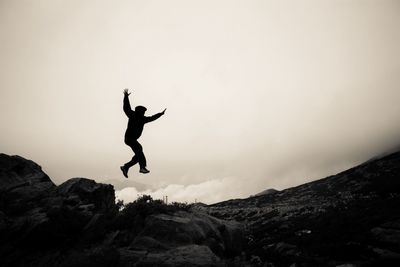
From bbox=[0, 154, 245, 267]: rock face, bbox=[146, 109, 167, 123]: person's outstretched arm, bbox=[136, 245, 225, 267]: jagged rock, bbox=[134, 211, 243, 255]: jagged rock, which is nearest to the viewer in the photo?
bbox=[136, 245, 225, 267]: jagged rock

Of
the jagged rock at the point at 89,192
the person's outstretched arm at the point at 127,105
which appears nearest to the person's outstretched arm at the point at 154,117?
the person's outstretched arm at the point at 127,105

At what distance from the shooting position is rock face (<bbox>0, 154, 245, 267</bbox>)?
9.26 meters

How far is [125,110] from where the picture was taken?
11602mm

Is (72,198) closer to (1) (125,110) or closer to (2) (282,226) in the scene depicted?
(1) (125,110)

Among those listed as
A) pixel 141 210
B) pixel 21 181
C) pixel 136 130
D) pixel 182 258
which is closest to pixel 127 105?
pixel 136 130

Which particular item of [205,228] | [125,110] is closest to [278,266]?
[205,228]

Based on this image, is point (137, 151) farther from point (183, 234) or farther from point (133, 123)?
point (183, 234)

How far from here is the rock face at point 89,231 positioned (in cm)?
926

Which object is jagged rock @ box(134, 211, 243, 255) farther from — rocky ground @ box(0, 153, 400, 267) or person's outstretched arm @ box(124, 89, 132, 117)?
person's outstretched arm @ box(124, 89, 132, 117)

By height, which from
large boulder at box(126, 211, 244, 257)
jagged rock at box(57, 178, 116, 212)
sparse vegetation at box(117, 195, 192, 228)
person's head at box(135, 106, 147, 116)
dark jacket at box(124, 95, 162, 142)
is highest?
person's head at box(135, 106, 147, 116)

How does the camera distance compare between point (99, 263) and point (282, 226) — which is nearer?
point (99, 263)

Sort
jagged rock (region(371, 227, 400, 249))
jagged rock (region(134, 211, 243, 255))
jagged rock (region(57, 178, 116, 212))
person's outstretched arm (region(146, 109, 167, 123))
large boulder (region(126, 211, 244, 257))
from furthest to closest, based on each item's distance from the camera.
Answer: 1. jagged rock (region(371, 227, 400, 249))
2. jagged rock (region(57, 178, 116, 212))
3. person's outstretched arm (region(146, 109, 167, 123))
4. jagged rock (region(134, 211, 243, 255))
5. large boulder (region(126, 211, 244, 257))

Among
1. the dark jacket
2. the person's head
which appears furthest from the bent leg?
the person's head

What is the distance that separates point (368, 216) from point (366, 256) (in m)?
8.73
